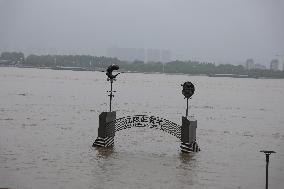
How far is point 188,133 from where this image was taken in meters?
25.0

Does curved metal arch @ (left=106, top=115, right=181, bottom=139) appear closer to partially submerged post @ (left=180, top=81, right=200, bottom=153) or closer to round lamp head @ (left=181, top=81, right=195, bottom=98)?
partially submerged post @ (left=180, top=81, right=200, bottom=153)

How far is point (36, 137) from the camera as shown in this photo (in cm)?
3125

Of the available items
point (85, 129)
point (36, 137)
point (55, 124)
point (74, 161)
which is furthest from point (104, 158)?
point (55, 124)

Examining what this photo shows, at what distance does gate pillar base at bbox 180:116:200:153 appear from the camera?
81.7 ft

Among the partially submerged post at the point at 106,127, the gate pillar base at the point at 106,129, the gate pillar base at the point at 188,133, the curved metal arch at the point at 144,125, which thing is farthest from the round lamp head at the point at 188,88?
the gate pillar base at the point at 106,129

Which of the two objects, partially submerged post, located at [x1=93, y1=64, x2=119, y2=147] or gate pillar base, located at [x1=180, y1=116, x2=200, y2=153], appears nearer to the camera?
gate pillar base, located at [x1=180, y1=116, x2=200, y2=153]

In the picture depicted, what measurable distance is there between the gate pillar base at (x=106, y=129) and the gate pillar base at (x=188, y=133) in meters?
3.51

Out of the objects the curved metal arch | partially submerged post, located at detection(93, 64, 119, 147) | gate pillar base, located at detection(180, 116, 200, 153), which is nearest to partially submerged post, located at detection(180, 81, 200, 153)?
gate pillar base, located at detection(180, 116, 200, 153)

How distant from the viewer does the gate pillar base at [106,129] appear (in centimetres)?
2525

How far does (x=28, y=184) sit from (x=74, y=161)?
204 inches

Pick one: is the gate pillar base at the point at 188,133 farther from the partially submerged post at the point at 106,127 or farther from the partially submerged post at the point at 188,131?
the partially submerged post at the point at 106,127

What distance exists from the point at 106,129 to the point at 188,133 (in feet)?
13.0

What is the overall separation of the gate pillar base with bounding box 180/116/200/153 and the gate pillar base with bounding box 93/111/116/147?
3511mm

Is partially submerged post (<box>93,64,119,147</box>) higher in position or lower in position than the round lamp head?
lower
